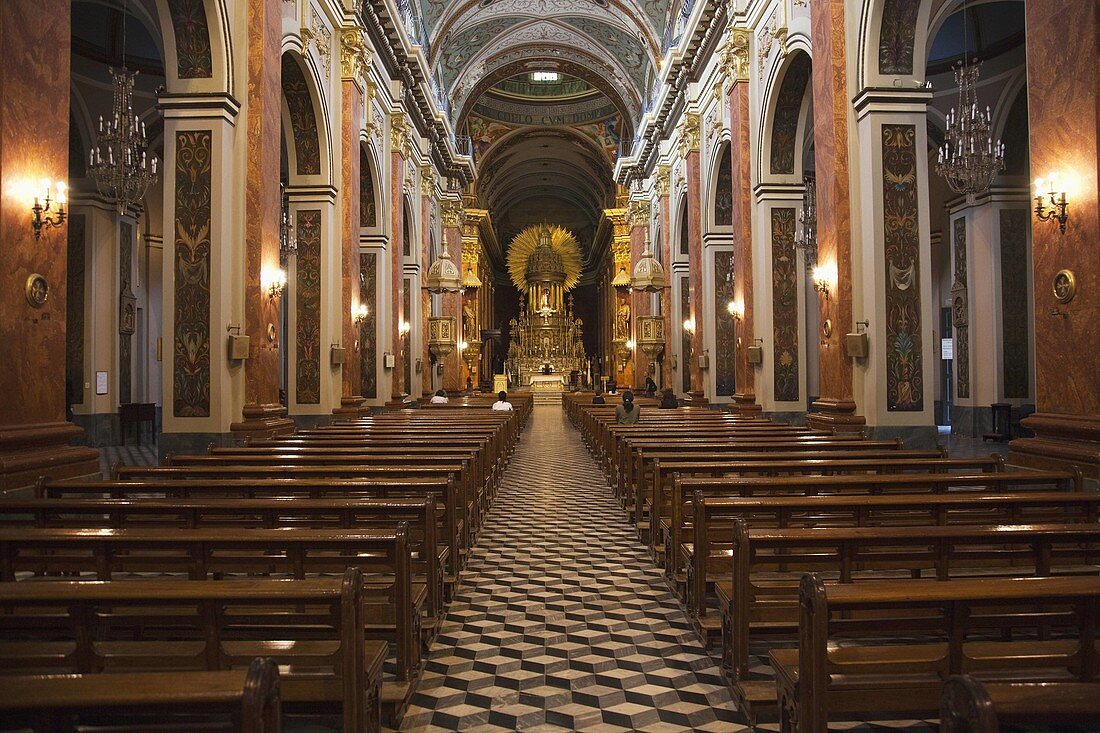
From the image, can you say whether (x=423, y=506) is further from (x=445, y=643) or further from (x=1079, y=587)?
(x=1079, y=587)

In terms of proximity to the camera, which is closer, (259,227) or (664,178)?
(259,227)

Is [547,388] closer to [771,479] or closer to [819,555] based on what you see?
[771,479]

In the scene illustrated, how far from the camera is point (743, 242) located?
12.8m

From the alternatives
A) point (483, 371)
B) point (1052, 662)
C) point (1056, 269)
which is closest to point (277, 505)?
point (1052, 662)

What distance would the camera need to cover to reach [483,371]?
37438 mm

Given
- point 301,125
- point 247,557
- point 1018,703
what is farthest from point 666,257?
point 1018,703

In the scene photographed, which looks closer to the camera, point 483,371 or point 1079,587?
point 1079,587

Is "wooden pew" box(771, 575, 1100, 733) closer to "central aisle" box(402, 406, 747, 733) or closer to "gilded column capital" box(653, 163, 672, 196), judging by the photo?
"central aisle" box(402, 406, 747, 733)

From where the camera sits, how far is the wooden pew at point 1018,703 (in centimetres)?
145

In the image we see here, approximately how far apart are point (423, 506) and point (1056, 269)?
476 centimetres

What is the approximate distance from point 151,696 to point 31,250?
4790 millimetres

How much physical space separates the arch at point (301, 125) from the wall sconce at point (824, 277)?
7744 mm

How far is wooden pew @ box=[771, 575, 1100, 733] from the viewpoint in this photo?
2205 mm

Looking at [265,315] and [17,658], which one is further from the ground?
[265,315]
